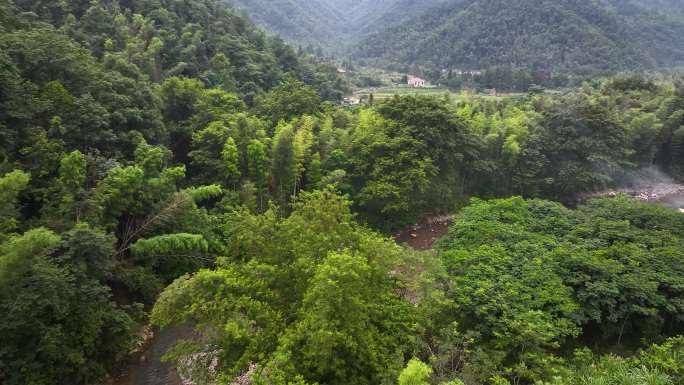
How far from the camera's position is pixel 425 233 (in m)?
24.3

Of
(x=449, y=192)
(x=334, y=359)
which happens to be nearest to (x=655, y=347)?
(x=334, y=359)

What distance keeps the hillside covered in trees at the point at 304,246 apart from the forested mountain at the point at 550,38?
69045 millimetres

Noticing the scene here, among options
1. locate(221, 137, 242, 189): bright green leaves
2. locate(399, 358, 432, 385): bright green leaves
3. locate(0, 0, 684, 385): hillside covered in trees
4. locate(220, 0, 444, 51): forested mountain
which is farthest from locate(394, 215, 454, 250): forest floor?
locate(220, 0, 444, 51): forested mountain

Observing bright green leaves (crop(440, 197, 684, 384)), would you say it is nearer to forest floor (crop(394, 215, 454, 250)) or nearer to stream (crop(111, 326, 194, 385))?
forest floor (crop(394, 215, 454, 250))

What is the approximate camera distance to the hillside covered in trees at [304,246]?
975cm

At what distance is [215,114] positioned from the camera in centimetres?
2209

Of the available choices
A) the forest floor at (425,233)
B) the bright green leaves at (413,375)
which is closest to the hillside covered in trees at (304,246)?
the bright green leaves at (413,375)

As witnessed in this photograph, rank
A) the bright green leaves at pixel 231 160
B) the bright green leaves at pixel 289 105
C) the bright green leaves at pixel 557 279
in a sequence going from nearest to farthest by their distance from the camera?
the bright green leaves at pixel 557 279
the bright green leaves at pixel 231 160
the bright green leaves at pixel 289 105

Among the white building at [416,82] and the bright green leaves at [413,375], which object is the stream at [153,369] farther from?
the white building at [416,82]

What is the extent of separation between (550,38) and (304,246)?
9739 centimetres

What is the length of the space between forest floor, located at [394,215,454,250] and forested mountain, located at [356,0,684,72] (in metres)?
71.3

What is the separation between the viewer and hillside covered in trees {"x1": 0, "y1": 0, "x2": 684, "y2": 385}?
9750 millimetres

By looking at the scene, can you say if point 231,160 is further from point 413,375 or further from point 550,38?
point 550,38

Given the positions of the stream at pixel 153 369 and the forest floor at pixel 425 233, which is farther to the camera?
the forest floor at pixel 425 233
